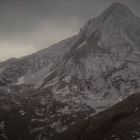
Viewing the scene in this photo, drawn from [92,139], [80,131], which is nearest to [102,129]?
[92,139]

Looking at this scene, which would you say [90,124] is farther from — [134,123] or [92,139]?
[134,123]

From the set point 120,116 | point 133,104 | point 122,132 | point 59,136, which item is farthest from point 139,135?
point 59,136

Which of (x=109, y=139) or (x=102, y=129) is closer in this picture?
(x=109, y=139)

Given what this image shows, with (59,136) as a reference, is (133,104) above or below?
above

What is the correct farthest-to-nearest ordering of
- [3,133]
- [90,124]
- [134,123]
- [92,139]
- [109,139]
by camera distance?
1. [3,133]
2. [90,124]
3. [92,139]
4. [134,123]
5. [109,139]

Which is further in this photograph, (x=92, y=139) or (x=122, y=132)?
(x=92, y=139)

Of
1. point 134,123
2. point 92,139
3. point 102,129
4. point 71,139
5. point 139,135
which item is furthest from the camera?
point 71,139

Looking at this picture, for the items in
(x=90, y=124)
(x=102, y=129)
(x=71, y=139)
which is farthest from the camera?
(x=90, y=124)

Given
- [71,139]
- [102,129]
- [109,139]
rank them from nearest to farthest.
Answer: [109,139] < [102,129] < [71,139]

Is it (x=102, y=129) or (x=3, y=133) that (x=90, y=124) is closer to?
(x=102, y=129)
